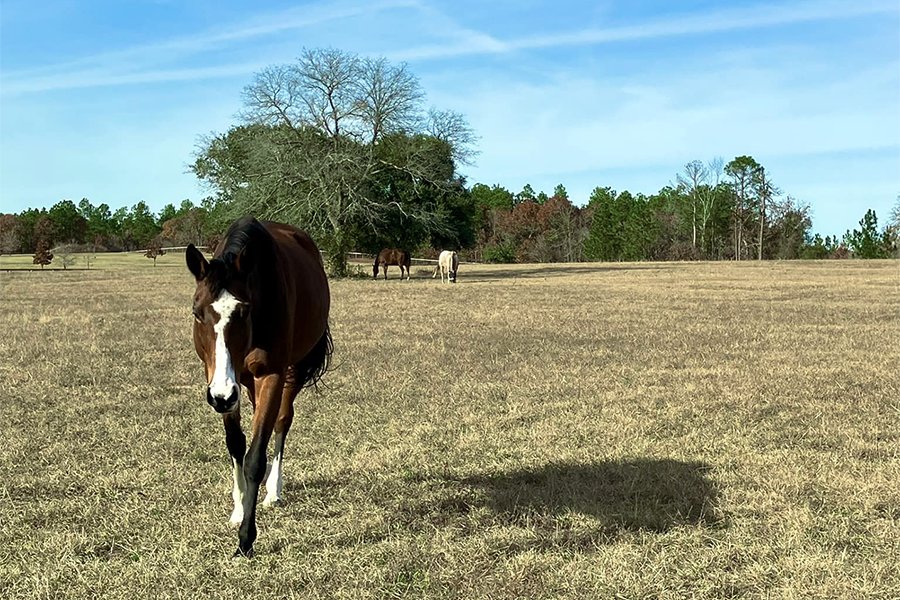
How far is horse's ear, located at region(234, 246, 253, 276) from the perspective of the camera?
3.73 metres

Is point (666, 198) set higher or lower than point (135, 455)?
higher

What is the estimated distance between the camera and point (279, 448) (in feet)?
15.9

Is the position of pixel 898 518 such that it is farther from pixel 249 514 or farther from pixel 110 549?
pixel 110 549

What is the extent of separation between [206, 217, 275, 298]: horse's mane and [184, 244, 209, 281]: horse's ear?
0.10 ft

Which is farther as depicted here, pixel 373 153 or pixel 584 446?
pixel 373 153

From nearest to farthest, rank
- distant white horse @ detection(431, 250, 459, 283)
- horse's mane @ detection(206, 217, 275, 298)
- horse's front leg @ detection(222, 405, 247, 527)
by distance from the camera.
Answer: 1. horse's mane @ detection(206, 217, 275, 298)
2. horse's front leg @ detection(222, 405, 247, 527)
3. distant white horse @ detection(431, 250, 459, 283)

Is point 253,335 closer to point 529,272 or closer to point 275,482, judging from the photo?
point 275,482

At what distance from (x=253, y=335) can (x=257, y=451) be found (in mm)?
626

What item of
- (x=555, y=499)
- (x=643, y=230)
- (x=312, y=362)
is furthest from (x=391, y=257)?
(x=643, y=230)

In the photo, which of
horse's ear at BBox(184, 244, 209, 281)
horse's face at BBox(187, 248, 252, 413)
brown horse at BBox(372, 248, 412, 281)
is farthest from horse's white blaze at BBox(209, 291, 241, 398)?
brown horse at BBox(372, 248, 412, 281)

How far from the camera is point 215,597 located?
3.41m

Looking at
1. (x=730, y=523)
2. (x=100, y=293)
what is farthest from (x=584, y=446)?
(x=100, y=293)

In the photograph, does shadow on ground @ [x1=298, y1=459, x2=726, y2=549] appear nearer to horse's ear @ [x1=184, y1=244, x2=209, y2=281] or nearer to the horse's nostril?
the horse's nostril

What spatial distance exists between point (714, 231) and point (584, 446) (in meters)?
66.1
